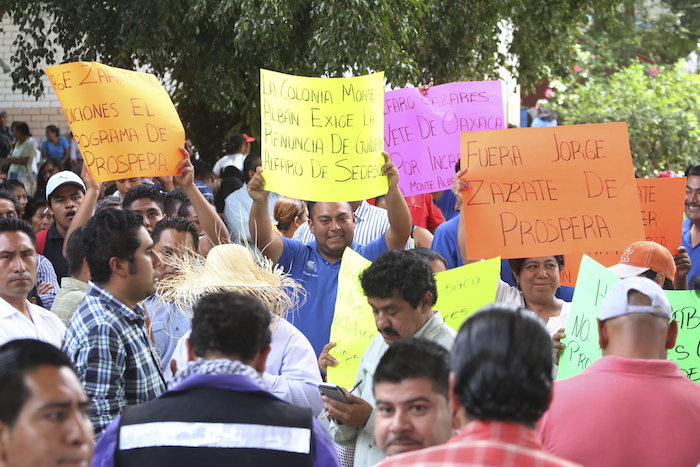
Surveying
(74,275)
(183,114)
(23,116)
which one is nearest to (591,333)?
(74,275)

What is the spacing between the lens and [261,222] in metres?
4.29

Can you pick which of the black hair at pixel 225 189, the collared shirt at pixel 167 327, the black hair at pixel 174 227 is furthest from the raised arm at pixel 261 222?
the black hair at pixel 225 189

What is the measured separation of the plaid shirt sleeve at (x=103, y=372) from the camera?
8.45ft

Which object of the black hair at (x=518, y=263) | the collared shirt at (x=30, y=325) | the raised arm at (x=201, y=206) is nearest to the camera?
the collared shirt at (x=30, y=325)

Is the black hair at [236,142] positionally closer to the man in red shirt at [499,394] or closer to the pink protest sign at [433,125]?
the pink protest sign at [433,125]

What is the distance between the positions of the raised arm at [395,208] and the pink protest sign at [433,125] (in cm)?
56

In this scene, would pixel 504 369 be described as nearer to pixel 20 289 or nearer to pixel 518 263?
pixel 518 263

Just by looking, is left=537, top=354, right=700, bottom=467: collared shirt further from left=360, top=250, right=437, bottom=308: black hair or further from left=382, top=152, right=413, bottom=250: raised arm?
left=382, top=152, right=413, bottom=250: raised arm

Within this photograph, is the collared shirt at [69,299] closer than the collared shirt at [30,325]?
No

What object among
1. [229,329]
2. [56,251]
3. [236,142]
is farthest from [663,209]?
[236,142]

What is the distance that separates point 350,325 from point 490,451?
76.5 inches

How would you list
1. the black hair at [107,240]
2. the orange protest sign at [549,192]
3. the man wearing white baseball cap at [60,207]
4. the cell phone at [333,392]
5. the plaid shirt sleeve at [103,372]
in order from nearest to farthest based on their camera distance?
1. the plaid shirt sleeve at [103,372]
2. the cell phone at [333,392]
3. the black hair at [107,240]
4. the orange protest sign at [549,192]
5. the man wearing white baseball cap at [60,207]

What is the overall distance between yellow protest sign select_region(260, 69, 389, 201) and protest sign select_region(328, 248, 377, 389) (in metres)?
0.71

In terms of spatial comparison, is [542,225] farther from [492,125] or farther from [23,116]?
[23,116]
